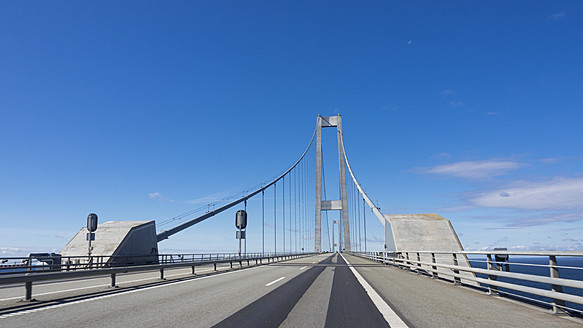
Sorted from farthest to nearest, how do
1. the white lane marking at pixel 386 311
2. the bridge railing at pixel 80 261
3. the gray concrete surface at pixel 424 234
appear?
the gray concrete surface at pixel 424 234
the bridge railing at pixel 80 261
the white lane marking at pixel 386 311

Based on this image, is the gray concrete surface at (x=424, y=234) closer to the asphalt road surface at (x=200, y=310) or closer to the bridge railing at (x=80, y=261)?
the bridge railing at (x=80, y=261)

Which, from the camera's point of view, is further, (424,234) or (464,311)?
(424,234)

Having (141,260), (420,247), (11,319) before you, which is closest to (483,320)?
(11,319)

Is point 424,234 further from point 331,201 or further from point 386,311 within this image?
point 331,201

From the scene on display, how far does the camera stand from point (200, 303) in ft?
25.6

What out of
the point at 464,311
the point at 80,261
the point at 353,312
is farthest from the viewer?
the point at 80,261

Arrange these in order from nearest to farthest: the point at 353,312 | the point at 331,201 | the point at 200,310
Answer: the point at 353,312, the point at 200,310, the point at 331,201

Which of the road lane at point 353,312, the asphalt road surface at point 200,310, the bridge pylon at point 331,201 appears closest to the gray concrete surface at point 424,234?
the asphalt road surface at point 200,310

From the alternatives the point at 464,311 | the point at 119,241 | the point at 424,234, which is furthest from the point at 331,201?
the point at 464,311

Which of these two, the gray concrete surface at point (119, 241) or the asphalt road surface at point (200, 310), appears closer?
the asphalt road surface at point (200, 310)

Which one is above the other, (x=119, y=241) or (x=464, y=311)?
(x=464, y=311)

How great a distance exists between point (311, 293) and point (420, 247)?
2855 cm

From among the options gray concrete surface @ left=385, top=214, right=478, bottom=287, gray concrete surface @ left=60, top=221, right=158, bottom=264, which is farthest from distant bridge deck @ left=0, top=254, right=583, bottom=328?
gray concrete surface @ left=385, top=214, right=478, bottom=287

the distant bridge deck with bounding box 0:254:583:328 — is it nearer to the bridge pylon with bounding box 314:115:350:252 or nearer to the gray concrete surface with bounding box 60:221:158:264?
the gray concrete surface with bounding box 60:221:158:264
